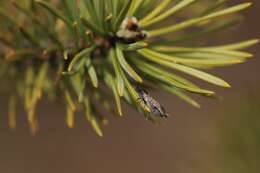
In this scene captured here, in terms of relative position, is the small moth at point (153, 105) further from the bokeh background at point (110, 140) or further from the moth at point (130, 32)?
the bokeh background at point (110, 140)

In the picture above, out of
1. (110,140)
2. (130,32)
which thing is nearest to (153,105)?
(130,32)

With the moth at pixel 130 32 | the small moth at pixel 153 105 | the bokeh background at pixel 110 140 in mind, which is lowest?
the bokeh background at pixel 110 140

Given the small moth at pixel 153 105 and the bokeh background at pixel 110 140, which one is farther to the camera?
the bokeh background at pixel 110 140

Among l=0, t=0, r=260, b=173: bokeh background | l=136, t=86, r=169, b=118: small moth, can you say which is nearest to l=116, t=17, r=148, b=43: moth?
l=136, t=86, r=169, b=118: small moth

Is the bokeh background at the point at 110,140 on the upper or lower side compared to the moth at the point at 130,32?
lower

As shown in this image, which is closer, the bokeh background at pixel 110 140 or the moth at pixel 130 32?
the moth at pixel 130 32

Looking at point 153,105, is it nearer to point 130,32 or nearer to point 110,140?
point 130,32

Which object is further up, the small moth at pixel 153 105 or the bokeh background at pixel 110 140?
the small moth at pixel 153 105

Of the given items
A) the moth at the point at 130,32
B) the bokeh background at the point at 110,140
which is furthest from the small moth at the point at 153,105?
the bokeh background at the point at 110,140

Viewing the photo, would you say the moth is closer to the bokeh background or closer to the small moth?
the small moth
